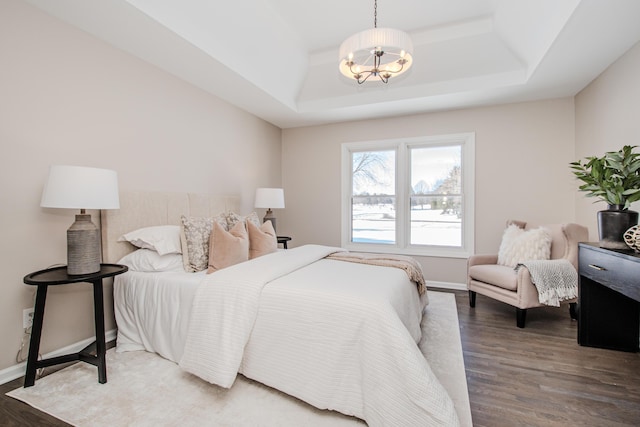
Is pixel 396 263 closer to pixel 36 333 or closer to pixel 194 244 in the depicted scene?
pixel 194 244

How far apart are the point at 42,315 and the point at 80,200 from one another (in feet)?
2.43

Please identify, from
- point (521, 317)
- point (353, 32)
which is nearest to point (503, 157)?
point (521, 317)

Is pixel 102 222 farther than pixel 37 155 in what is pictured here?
Yes

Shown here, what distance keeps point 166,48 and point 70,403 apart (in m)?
2.63

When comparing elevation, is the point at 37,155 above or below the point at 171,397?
above

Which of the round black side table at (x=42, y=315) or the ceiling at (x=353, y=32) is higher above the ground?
the ceiling at (x=353, y=32)

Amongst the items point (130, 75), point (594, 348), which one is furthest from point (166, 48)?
point (594, 348)

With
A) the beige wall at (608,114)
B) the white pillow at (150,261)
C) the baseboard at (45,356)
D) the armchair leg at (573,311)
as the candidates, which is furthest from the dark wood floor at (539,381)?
the beige wall at (608,114)

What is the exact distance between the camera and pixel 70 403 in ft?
5.57

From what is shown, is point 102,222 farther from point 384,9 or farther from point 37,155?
point 384,9

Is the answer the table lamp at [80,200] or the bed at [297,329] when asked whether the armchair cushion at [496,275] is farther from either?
the table lamp at [80,200]

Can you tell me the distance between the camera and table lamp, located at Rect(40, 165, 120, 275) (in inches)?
72.1

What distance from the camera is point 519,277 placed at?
8.77ft

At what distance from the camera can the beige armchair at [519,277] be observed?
2.65 m
